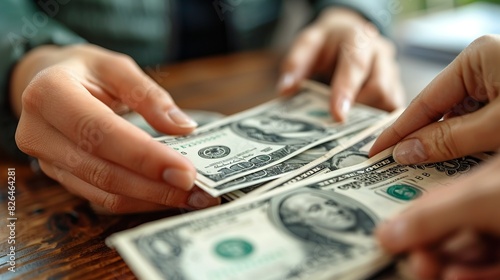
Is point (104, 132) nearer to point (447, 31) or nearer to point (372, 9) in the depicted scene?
point (372, 9)

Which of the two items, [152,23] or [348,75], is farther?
[152,23]

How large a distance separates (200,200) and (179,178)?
2.1 inches

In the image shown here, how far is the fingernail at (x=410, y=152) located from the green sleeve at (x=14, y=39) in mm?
601

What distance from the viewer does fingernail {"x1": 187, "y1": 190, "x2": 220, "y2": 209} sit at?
1.83 ft

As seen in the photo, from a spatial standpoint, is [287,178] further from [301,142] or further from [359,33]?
[359,33]

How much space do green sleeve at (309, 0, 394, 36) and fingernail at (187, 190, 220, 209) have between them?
0.73 m

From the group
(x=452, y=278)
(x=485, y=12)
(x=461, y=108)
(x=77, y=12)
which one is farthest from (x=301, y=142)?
(x=485, y=12)

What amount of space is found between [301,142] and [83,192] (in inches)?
11.9

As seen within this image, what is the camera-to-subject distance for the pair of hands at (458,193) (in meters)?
0.37

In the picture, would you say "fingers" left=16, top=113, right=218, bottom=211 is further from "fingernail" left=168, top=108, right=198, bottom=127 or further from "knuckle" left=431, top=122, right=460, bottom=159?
"knuckle" left=431, top=122, right=460, bottom=159

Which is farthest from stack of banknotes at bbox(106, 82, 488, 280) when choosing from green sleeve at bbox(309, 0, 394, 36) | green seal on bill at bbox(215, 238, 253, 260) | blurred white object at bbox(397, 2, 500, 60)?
blurred white object at bbox(397, 2, 500, 60)

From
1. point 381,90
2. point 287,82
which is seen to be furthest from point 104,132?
point 381,90

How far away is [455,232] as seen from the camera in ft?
1.25

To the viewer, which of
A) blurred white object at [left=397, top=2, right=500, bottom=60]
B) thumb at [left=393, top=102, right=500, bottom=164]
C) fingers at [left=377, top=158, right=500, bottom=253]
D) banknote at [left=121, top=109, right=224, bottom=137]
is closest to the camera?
fingers at [left=377, top=158, right=500, bottom=253]
